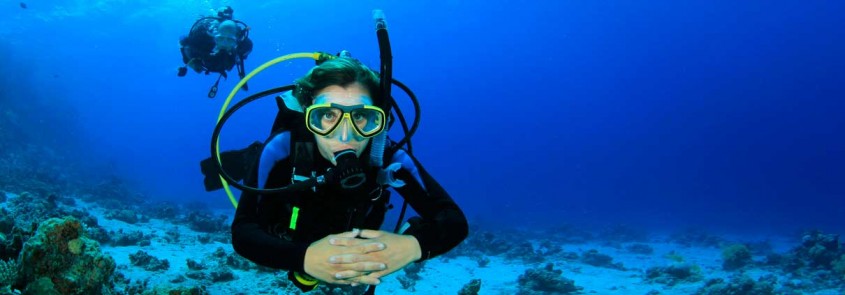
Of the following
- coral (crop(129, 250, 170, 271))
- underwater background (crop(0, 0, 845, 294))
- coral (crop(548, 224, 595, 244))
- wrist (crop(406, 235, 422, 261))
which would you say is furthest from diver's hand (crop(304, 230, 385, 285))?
coral (crop(548, 224, 595, 244))

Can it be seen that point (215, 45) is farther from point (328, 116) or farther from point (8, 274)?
point (328, 116)

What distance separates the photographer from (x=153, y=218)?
51.1 feet

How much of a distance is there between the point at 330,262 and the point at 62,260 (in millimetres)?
2661

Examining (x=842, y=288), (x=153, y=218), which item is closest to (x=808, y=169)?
(x=842, y=288)

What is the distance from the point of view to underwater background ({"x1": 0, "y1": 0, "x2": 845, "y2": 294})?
4269 centimetres

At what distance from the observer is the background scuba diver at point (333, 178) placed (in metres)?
2.64

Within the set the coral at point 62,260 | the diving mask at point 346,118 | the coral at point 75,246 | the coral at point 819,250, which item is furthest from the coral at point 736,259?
the coral at point 75,246

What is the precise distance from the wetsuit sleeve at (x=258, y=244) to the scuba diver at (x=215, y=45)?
7.92 m

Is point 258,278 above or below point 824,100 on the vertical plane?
below

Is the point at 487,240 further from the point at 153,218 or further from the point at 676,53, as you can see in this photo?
the point at 676,53

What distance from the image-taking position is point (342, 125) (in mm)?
2762

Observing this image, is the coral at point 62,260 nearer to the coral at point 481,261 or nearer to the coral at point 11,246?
the coral at point 11,246

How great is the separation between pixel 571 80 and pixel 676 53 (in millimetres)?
34696

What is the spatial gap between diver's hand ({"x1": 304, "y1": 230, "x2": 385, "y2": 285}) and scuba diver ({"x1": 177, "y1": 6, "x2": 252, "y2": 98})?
28.7 feet
